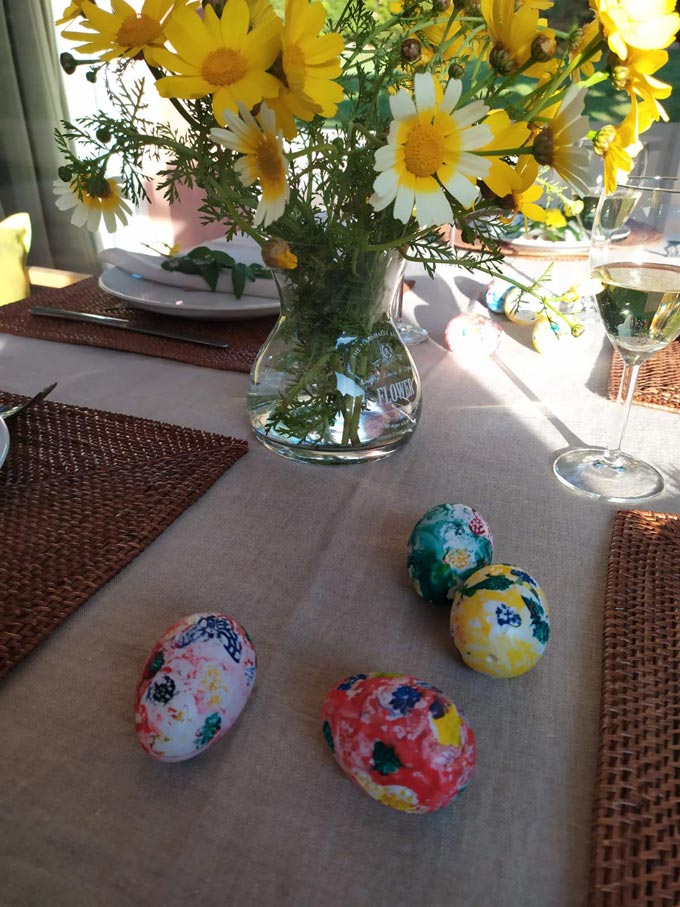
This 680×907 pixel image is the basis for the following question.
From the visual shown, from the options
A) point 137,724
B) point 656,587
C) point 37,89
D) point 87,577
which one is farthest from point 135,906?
point 37,89

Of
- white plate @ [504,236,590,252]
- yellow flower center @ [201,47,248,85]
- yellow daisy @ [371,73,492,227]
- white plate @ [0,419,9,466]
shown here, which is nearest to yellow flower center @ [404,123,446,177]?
yellow daisy @ [371,73,492,227]

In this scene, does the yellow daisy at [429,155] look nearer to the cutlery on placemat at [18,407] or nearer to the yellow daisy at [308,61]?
the yellow daisy at [308,61]

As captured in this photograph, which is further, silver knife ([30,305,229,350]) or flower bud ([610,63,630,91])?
→ silver knife ([30,305,229,350])

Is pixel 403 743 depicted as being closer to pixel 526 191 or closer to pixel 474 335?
pixel 526 191

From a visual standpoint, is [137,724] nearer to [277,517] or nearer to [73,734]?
[73,734]

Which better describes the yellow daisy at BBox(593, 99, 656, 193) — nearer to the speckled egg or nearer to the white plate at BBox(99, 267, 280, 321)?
the speckled egg

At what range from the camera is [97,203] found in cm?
53

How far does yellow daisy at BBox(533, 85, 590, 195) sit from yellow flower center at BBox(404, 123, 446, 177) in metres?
0.07

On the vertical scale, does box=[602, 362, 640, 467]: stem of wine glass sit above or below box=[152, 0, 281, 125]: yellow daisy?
below

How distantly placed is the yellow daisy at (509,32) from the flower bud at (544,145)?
0.15 ft

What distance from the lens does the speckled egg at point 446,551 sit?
414 millimetres

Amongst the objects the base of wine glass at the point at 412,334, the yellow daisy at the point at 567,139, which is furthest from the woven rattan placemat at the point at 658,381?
the yellow daisy at the point at 567,139

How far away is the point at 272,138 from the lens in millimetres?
391

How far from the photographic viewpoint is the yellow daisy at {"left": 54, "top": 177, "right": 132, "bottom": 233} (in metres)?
0.52
